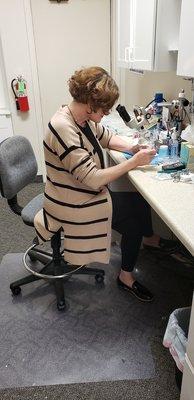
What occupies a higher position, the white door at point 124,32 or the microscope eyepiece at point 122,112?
the white door at point 124,32

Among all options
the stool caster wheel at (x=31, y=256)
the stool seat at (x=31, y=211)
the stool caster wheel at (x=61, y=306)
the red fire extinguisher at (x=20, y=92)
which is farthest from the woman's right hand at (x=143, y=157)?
the red fire extinguisher at (x=20, y=92)

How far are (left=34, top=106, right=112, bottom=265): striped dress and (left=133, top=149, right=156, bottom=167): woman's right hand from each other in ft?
0.57

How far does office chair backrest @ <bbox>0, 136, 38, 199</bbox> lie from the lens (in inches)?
60.3

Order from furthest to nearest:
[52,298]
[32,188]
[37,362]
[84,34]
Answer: [32,188] → [84,34] → [52,298] → [37,362]

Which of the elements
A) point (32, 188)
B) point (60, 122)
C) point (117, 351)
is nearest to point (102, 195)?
point (60, 122)

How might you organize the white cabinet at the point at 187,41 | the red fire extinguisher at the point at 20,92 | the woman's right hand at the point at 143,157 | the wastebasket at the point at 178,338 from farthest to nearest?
1. the red fire extinguisher at the point at 20,92
2. the woman's right hand at the point at 143,157
3. the white cabinet at the point at 187,41
4. the wastebasket at the point at 178,338

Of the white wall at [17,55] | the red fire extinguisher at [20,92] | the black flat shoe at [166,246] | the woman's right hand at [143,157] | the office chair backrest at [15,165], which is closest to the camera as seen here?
the woman's right hand at [143,157]

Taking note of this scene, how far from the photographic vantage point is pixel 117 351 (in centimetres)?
144

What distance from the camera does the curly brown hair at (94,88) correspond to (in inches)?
49.9

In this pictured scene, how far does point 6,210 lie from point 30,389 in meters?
1.86

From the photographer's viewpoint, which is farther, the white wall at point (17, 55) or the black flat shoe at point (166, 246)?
the white wall at point (17, 55)

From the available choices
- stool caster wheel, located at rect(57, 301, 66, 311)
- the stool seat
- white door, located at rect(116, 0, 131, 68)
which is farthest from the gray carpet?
white door, located at rect(116, 0, 131, 68)

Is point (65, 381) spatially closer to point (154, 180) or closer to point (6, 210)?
point (154, 180)

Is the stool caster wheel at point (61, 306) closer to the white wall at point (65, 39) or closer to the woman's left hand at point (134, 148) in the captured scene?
the woman's left hand at point (134, 148)
